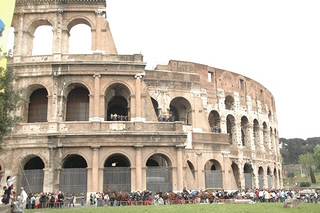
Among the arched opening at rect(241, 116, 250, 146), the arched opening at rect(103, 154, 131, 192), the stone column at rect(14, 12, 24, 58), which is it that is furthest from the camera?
the arched opening at rect(241, 116, 250, 146)

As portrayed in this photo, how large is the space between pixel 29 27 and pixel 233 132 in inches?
748

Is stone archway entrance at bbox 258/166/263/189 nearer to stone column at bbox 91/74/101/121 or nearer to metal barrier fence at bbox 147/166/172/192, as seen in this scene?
metal barrier fence at bbox 147/166/172/192

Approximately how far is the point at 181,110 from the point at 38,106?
36.3ft

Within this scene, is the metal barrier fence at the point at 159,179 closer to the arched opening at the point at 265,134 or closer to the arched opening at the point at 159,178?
the arched opening at the point at 159,178

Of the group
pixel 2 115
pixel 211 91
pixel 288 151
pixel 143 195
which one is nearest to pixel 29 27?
pixel 2 115

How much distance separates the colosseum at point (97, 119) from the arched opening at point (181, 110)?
0.11 meters

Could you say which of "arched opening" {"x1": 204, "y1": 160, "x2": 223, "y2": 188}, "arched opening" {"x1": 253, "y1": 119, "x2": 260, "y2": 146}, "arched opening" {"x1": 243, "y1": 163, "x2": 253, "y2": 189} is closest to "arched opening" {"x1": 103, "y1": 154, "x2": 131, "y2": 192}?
"arched opening" {"x1": 204, "y1": 160, "x2": 223, "y2": 188}

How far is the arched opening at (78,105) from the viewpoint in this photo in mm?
23062

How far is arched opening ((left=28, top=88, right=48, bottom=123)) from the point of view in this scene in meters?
22.9

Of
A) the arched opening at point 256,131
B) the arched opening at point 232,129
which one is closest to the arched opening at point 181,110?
the arched opening at point 232,129

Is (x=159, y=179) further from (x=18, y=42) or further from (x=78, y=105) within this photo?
(x=18, y=42)

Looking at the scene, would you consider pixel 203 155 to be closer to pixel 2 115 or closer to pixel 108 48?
pixel 108 48

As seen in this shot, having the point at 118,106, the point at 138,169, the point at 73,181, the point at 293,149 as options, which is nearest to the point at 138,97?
the point at 118,106

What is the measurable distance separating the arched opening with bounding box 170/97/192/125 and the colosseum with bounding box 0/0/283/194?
4.5 inches
